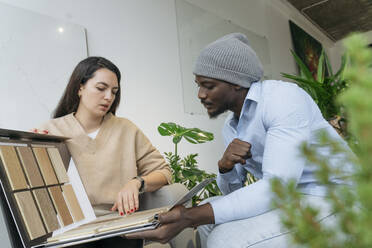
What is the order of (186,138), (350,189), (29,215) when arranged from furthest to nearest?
(186,138) < (29,215) < (350,189)

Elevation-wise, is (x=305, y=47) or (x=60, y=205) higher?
(x=305, y=47)

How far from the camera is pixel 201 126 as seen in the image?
329 centimetres

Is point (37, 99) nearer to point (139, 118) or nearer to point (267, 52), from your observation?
point (139, 118)

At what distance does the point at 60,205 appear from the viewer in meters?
0.94

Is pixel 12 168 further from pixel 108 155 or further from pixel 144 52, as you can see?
pixel 144 52

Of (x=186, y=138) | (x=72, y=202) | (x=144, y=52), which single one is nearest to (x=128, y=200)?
(x=72, y=202)

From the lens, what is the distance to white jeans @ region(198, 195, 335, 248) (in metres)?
0.83

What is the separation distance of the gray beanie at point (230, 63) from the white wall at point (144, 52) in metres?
1.45

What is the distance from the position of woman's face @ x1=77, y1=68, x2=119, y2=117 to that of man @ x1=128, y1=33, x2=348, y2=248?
485 mm

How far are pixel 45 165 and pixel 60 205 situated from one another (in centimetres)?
13

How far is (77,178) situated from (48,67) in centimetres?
115

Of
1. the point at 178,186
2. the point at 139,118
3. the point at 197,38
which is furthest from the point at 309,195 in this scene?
the point at 197,38

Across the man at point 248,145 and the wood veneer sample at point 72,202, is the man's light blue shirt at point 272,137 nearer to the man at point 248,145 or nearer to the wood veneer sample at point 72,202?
the man at point 248,145

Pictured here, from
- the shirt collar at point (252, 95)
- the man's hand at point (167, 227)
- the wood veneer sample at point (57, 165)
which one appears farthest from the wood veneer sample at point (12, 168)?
the shirt collar at point (252, 95)
